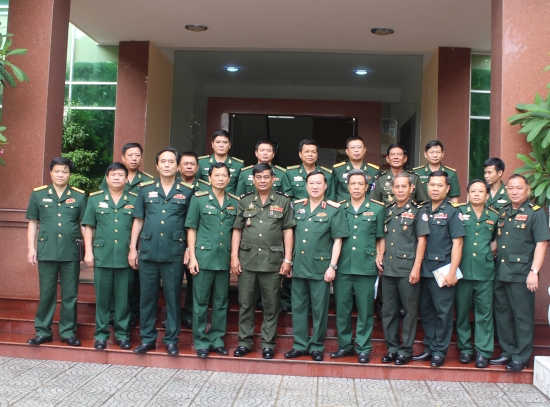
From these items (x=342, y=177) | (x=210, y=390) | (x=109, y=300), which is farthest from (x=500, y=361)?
(x=109, y=300)

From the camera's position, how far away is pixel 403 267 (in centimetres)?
538

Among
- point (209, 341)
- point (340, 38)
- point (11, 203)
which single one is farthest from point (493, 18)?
point (11, 203)

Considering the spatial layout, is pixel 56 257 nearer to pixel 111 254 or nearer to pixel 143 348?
pixel 111 254

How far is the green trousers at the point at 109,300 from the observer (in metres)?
5.64

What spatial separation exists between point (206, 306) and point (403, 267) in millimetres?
1741

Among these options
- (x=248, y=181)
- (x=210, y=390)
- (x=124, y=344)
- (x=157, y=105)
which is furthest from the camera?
(x=157, y=105)

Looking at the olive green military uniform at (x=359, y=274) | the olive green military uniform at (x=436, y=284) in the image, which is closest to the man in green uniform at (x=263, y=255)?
the olive green military uniform at (x=359, y=274)

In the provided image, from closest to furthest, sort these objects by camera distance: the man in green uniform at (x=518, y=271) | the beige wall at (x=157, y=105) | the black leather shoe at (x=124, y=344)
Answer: the man in green uniform at (x=518, y=271) → the black leather shoe at (x=124, y=344) → the beige wall at (x=157, y=105)

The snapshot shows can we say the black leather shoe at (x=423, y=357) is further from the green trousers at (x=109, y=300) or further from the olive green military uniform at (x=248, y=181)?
the green trousers at (x=109, y=300)

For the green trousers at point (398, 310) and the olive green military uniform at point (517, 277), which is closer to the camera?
the olive green military uniform at point (517, 277)

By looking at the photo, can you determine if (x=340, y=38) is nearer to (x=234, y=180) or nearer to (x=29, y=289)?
(x=234, y=180)

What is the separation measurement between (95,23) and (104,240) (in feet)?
14.9

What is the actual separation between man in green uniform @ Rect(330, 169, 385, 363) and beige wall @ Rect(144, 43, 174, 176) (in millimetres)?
5143

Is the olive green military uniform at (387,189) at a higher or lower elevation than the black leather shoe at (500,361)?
higher
